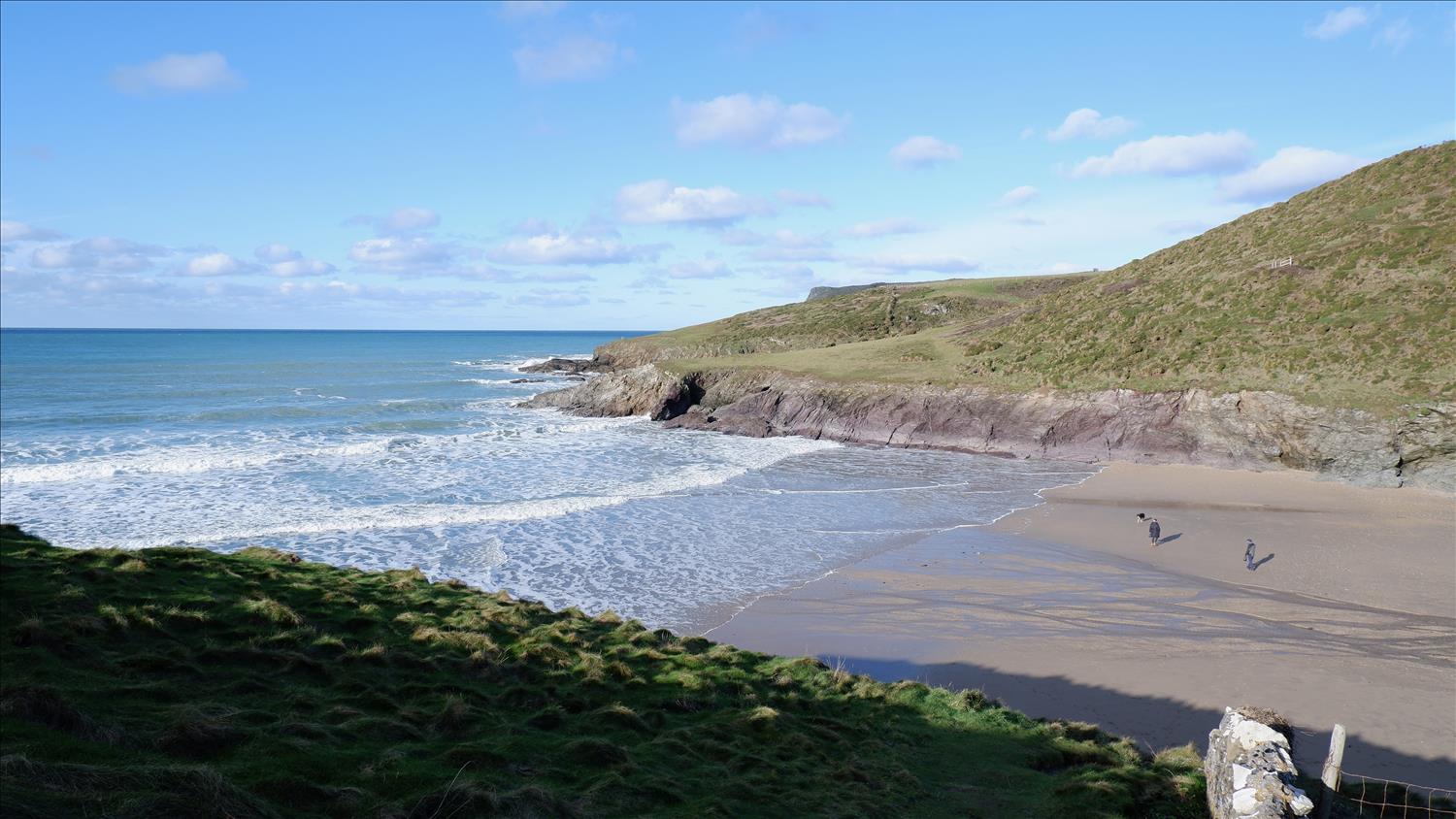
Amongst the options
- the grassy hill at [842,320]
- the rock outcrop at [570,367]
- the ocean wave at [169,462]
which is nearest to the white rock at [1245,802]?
the ocean wave at [169,462]

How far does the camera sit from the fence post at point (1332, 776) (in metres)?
8.79

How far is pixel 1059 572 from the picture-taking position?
2284 centimetres

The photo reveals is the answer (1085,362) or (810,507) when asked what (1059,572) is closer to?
(810,507)

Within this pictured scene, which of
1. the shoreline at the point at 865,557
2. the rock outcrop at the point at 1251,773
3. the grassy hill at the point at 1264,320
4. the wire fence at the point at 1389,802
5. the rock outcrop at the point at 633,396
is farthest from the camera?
the rock outcrop at the point at 633,396

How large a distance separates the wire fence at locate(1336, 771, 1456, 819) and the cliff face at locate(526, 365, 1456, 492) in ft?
95.2

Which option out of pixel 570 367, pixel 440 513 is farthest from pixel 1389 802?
pixel 570 367

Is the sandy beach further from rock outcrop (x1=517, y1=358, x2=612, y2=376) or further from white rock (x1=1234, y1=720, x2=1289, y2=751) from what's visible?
rock outcrop (x1=517, y1=358, x2=612, y2=376)

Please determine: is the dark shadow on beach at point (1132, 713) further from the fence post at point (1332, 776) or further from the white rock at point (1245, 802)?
the white rock at point (1245, 802)

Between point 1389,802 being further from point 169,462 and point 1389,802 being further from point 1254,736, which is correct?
Answer: point 169,462

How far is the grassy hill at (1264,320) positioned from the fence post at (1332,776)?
1346 inches

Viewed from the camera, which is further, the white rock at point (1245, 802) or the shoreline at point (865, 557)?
the shoreline at point (865, 557)

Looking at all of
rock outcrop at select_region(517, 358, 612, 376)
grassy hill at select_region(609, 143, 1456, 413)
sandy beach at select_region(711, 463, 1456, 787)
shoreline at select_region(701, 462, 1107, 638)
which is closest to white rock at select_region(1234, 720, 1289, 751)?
sandy beach at select_region(711, 463, 1456, 787)

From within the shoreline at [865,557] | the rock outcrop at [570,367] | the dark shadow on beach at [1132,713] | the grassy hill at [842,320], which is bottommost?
the dark shadow on beach at [1132,713]

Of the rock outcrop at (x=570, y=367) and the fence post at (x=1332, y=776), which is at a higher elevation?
the rock outcrop at (x=570, y=367)
